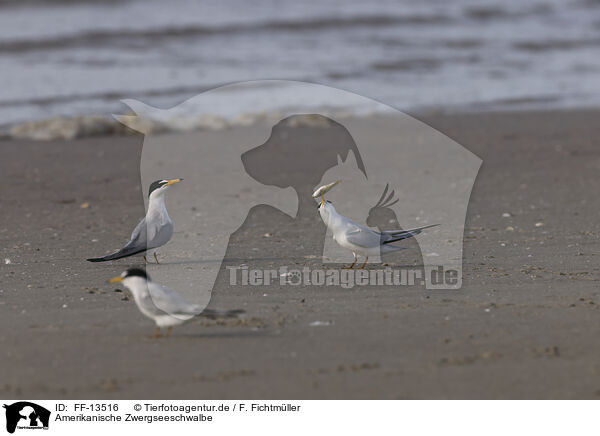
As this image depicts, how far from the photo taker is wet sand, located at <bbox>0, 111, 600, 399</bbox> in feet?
13.3

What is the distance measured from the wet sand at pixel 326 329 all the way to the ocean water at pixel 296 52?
659cm

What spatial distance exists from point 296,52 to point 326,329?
14920 mm

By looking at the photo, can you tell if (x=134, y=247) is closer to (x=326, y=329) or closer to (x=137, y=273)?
(x=137, y=273)

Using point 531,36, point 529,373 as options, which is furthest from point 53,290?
point 531,36

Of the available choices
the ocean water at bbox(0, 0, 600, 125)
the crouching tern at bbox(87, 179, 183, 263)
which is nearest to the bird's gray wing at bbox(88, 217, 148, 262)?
the crouching tern at bbox(87, 179, 183, 263)

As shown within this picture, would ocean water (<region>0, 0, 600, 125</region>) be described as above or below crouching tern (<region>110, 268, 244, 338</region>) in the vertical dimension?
above

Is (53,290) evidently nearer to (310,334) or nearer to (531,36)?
(310,334)

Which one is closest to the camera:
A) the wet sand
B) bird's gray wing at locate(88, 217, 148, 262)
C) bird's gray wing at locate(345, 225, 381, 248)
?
the wet sand

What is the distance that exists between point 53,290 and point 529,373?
10.00ft

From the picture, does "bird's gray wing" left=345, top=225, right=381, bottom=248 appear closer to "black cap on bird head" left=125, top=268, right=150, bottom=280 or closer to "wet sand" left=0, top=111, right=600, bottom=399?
"wet sand" left=0, top=111, right=600, bottom=399
